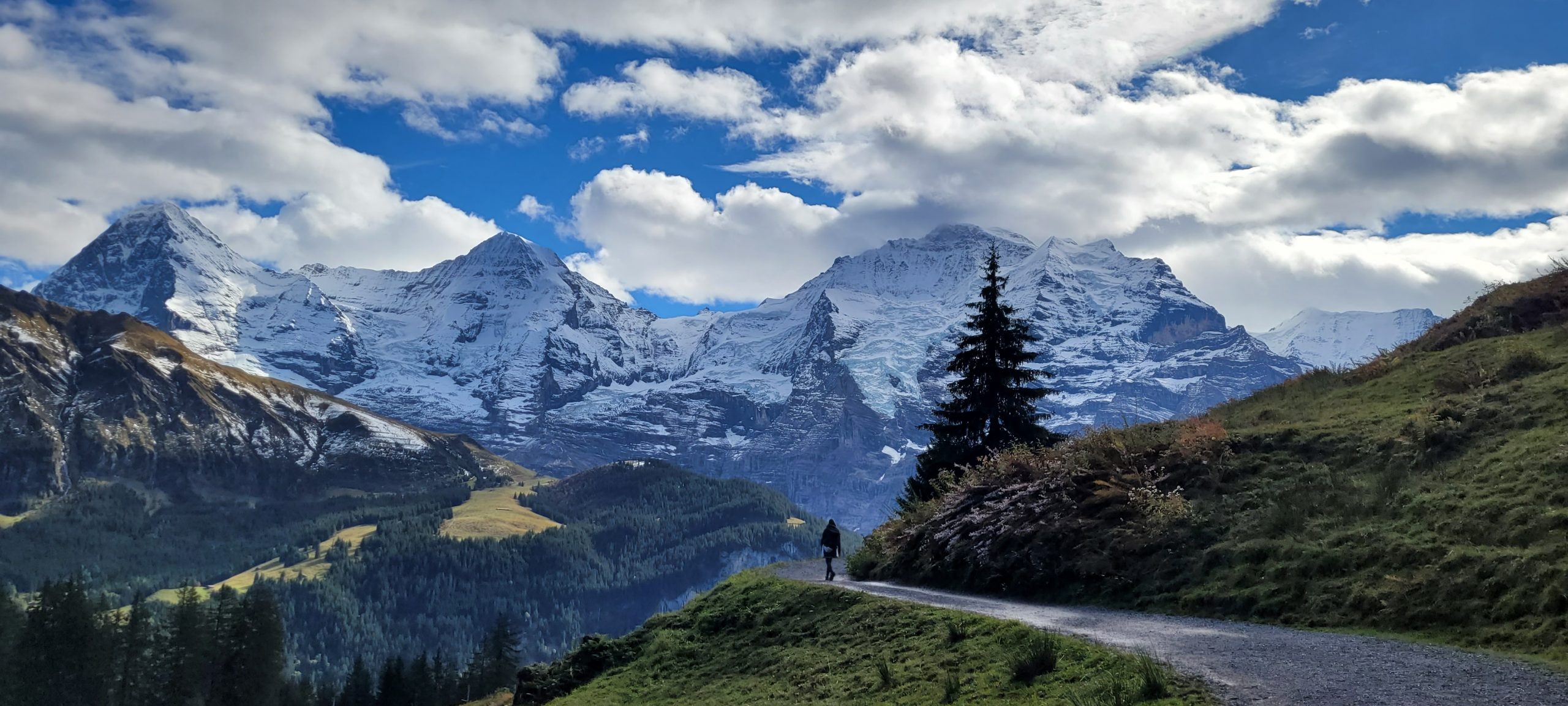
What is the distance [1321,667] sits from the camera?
15.8 m

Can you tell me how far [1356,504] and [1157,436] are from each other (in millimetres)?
9650

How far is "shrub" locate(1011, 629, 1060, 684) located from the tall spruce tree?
3078cm

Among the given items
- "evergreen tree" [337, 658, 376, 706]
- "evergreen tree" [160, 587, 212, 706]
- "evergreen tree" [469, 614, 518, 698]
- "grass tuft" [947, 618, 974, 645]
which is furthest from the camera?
"evergreen tree" [469, 614, 518, 698]

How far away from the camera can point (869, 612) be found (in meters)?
25.9

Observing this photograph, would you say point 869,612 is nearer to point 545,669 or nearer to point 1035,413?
point 545,669

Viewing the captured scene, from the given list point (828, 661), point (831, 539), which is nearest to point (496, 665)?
point (831, 539)

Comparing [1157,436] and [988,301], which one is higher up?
[988,301]

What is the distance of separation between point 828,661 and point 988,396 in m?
28.8

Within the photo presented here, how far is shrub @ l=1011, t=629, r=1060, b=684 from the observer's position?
1764 centimetres

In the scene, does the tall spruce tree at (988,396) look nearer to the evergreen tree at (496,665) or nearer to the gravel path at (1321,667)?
the gravel path at (1321,667)

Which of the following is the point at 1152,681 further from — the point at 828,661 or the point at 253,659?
the point at 253,659

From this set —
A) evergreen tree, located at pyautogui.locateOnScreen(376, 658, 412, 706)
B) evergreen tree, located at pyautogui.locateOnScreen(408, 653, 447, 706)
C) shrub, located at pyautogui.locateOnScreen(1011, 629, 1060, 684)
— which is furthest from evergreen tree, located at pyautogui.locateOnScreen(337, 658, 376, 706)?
shrub, located at pyautogui.locateOnScreen(1011, 629, 1060, 684)

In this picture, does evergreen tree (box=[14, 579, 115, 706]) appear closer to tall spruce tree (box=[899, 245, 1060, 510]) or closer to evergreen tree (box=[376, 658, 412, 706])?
evergreen tree (box=[376, 658, 412, 706])

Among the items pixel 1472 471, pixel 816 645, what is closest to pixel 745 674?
pixel 816 645
